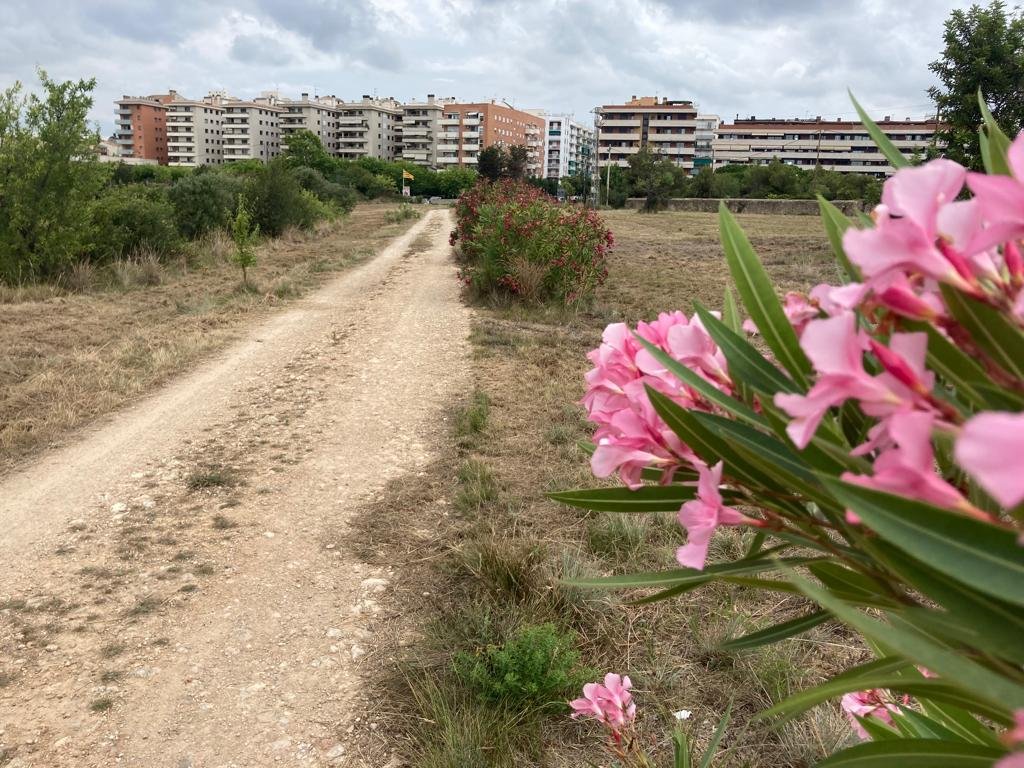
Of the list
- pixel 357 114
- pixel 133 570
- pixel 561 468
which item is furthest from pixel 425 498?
pixel 357 114

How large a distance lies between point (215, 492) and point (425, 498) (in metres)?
1.07

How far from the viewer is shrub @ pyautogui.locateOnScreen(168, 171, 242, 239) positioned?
14031 millimetres

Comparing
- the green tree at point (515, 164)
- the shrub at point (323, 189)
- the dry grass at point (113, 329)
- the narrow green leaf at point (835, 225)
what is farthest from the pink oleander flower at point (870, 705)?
the green tree at point (515, 164)

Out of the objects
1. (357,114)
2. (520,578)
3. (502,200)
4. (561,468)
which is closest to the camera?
(520,578)

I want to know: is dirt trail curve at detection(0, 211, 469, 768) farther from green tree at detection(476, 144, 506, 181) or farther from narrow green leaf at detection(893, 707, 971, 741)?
green tree at detection(476, 144, 506, 181)

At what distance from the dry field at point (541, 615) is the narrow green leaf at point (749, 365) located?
1633mm

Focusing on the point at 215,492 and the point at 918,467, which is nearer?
the point at 918,467

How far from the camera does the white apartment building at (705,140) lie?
83744 mm

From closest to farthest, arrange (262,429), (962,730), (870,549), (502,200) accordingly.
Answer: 1. (870,549)
2. (962,730)
3. (262,429)
4. (502,200)

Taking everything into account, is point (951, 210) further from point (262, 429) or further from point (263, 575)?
point (262, 429)

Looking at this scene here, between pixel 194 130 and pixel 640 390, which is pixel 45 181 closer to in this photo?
pixel 640 390

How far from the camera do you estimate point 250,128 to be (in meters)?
87.7

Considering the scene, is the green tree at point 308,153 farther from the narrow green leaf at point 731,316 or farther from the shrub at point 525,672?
the narrow green leaf at point 731,316

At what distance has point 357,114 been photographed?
88.4m
